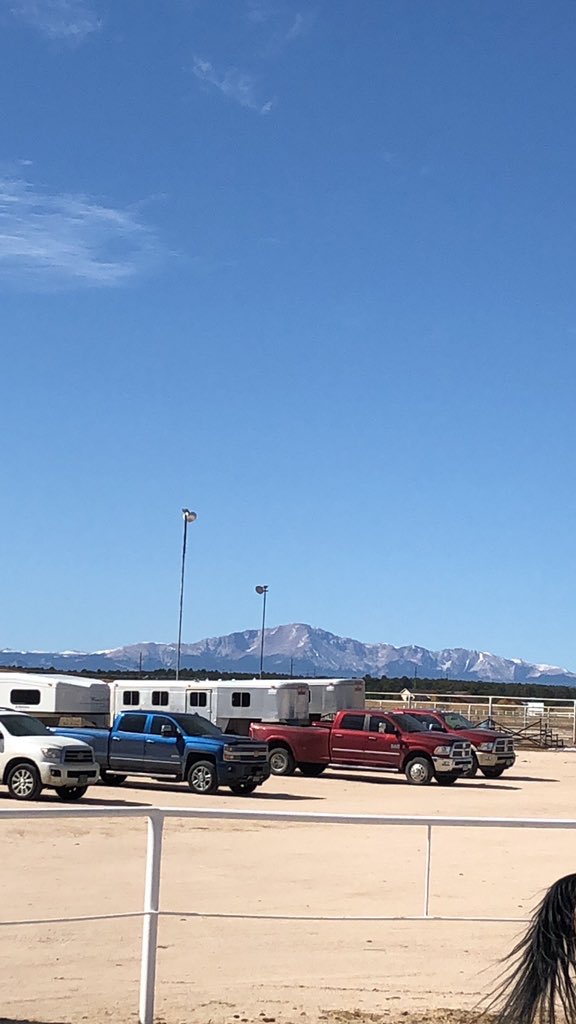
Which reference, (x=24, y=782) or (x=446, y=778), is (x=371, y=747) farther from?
(x=24, y=782)

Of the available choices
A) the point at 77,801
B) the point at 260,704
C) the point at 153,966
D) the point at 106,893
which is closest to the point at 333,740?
the point at 260,704

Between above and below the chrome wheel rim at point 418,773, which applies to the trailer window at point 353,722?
above

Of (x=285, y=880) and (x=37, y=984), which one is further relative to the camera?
(x=285, y=880)

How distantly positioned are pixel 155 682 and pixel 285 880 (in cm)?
2228

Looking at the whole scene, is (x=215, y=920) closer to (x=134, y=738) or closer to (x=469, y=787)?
(x=134, y=738)

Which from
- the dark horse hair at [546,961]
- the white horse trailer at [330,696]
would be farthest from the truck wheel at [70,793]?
the dark horse hair at [546,961]

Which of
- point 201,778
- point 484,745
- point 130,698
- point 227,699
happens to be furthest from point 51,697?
point 484,745

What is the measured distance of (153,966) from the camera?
7320 millimetres

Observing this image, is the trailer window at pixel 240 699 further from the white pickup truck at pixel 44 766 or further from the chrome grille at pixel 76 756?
the chrome grille at pixel 76 756

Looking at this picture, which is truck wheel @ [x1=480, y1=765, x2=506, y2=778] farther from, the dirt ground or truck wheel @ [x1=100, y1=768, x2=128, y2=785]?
the dirt ground

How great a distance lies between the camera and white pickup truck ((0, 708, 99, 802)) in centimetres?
2372

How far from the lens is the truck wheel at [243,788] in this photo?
26.8 meters

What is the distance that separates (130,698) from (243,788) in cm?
908

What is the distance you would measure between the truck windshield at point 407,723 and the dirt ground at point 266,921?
1123 centimetres
